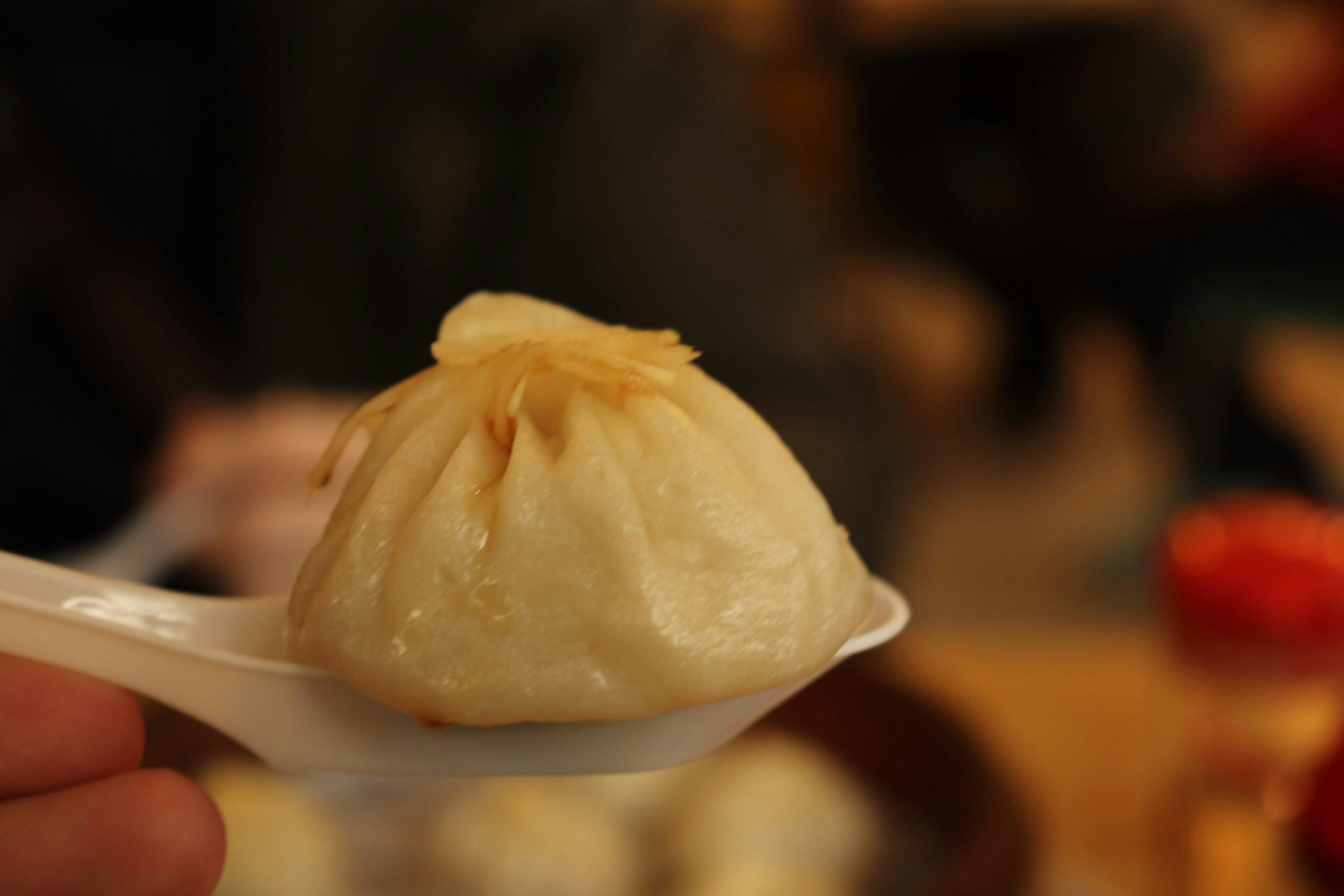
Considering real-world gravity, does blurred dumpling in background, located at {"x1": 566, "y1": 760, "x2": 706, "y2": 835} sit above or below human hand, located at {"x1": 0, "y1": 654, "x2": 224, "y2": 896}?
below

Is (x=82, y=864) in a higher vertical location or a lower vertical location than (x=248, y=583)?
higher

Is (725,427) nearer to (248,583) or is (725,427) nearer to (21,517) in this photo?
(248,583)

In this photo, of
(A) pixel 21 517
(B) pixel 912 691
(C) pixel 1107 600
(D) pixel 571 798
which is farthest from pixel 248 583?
(C) pixel 1107 600

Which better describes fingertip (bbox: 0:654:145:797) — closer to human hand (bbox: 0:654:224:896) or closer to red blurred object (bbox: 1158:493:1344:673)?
human hand (bbox: 0:654:224:896)

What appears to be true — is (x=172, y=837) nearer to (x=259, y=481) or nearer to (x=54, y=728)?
(x=54, y=728)

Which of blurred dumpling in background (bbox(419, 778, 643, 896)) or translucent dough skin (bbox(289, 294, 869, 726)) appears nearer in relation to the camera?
translucent dough skin (bbox(289, 294, 869, 726))

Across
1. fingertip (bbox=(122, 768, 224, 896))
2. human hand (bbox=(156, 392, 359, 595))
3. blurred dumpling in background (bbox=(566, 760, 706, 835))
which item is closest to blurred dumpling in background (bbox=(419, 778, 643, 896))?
blurred dumpling in background (bbox=(566, 760, 706, 835))

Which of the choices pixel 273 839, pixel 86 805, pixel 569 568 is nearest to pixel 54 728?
pixel 86 805
